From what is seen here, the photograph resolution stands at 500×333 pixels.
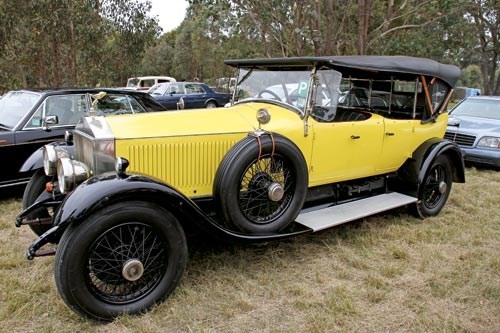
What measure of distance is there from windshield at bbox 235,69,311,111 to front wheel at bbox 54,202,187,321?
6.10ft

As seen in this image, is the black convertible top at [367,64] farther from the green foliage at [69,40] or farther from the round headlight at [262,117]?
the green foliage at [69,40]

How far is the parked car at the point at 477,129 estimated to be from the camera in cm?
797

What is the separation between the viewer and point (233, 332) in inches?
113

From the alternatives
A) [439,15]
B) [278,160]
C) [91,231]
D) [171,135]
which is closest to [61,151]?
[171,135]

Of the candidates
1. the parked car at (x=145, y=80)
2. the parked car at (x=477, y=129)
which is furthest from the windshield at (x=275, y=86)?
the parked car at (x=145, y=80)

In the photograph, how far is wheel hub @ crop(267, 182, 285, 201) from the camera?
3590 mm

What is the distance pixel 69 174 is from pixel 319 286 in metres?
2.26

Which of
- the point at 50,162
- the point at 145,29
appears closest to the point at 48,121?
the point at 50,162

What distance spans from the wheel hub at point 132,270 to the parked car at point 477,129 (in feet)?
24.2

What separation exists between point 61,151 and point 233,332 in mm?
2274

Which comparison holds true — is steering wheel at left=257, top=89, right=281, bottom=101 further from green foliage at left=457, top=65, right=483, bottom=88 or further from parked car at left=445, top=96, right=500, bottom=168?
green foliage at left=457, top=65, right=483, bottom=88

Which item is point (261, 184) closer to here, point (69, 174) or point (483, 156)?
point (69, 174)

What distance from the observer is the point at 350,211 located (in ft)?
14.1

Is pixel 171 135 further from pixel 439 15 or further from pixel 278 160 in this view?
pixel 439 15
